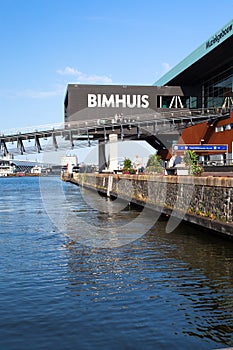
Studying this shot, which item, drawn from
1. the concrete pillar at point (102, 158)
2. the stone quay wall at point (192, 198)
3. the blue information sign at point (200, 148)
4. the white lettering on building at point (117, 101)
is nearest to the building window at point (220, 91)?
the blue information sign at point (200, 148)

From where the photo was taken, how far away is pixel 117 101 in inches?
3086

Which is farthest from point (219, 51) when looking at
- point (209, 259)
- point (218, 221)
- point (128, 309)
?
point (128, 309)

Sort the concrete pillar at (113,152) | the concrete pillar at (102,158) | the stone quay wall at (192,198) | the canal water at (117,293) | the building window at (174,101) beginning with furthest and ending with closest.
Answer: the concrete pillar at (102,158) → the building window at (174,101) → the concrete pillar at (113,152) → the stone quay wall at (192,198) → the canal water at (117,293)

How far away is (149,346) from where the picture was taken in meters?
8.02

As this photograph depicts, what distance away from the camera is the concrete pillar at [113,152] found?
75250 millimetres

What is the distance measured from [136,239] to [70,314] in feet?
34.7

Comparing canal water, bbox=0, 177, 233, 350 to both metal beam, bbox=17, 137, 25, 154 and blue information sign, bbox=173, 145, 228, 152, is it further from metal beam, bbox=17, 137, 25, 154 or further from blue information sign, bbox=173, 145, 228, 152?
metal beam, bbox=17, 137, 25, 154

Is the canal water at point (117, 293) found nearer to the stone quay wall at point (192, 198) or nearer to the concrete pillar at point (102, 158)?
the stone quay wall at point (192, 198)

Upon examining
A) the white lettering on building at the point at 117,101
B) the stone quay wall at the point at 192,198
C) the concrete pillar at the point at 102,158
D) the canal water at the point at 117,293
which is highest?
the white lettering on building at the point at 117,101

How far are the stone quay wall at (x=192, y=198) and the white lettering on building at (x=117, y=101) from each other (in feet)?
127

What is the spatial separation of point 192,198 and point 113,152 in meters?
56.6

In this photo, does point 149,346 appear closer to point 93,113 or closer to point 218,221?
point 218,221

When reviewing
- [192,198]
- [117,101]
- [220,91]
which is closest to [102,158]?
[117,101]

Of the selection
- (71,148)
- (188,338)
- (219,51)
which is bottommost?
(188,338)
